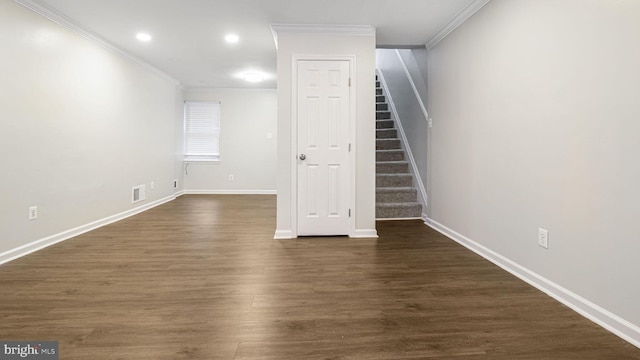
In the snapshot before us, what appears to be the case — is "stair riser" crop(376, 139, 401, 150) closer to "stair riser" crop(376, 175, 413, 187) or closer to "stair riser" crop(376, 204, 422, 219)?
"stair riser" crop(376, 175, 413, 187)

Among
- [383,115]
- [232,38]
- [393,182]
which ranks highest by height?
[232,38]

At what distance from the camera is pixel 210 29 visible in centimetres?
335

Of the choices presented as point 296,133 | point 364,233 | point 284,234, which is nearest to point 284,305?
point 284,234

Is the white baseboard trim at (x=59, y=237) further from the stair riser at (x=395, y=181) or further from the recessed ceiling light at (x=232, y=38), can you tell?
the stair riser at (x=395, y=181)

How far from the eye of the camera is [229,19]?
309cm

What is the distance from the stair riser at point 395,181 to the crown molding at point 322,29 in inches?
80.9

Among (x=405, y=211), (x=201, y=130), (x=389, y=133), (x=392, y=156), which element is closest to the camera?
(x=405, y=211)

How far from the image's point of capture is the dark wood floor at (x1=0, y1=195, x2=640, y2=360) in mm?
1379

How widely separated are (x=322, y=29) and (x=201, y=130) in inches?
174

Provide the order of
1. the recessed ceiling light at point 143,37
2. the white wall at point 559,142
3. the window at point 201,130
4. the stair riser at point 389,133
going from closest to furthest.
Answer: the white wall at point 559,142 → the recessed ceiling light at point 143,37 → the stair riser at point 389,133 → the window at point 201,130

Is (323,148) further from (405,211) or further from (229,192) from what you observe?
(229,192)

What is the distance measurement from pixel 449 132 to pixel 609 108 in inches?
68.1

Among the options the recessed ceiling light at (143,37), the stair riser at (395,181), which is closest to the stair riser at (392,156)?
the stair riser at (395,181)

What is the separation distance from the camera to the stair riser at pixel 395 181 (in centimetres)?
440
